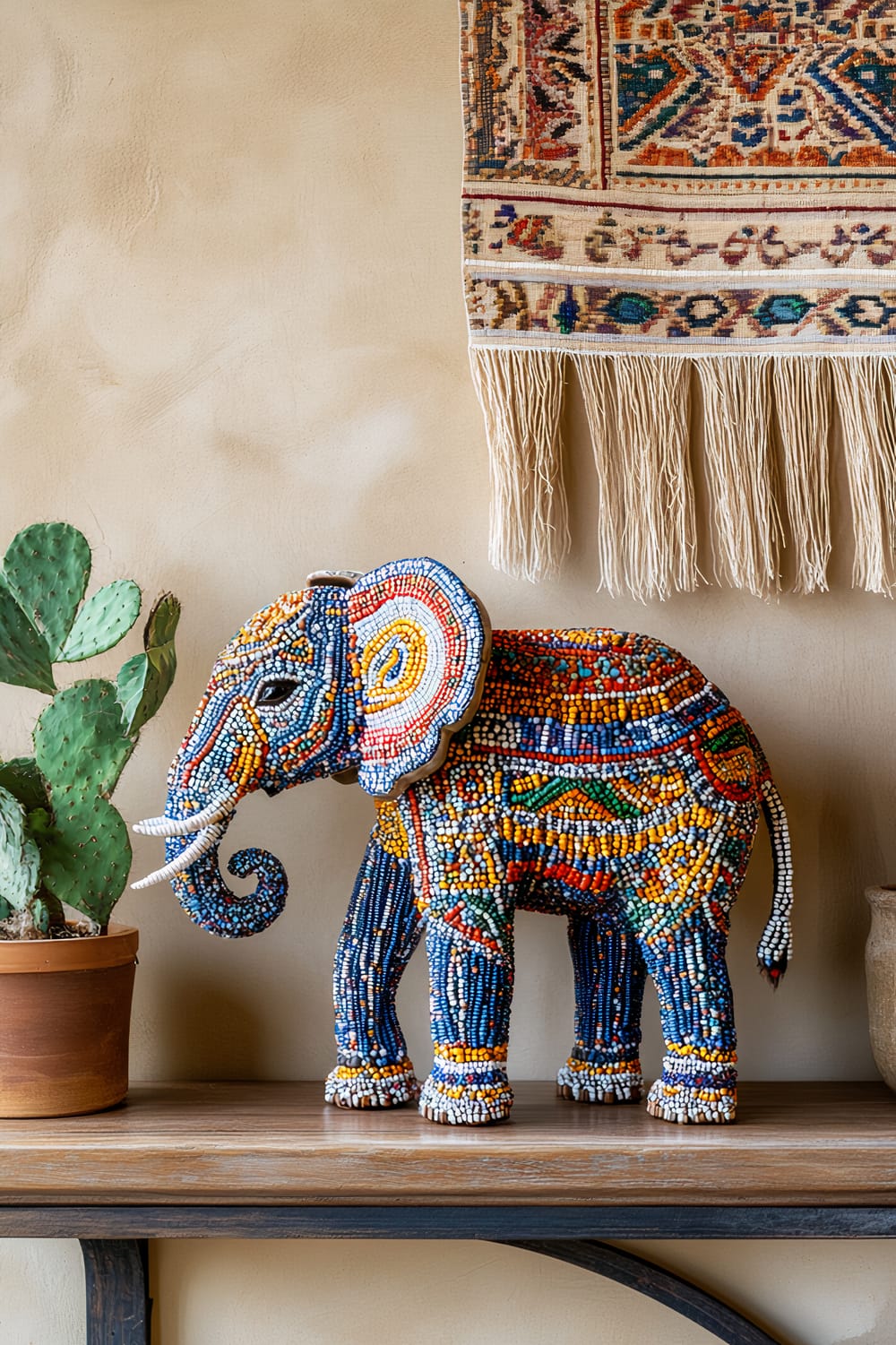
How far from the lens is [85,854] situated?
892 mm

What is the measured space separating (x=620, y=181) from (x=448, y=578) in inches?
17.1

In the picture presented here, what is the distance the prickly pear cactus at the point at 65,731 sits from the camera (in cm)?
89

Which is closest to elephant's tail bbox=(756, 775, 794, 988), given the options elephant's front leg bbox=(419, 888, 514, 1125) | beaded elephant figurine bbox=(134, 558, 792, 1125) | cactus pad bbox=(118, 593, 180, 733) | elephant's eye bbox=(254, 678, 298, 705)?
beaded elephant figurine bbox=(134, 558, 792, 1125)

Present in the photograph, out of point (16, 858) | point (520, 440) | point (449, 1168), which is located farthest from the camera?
point (520, 440)

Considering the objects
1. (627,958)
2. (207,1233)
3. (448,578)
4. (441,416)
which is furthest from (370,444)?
(207,1233)

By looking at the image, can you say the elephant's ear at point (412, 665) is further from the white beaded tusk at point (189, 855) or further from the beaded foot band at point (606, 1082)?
the beaded foot band at point (606, 1082)

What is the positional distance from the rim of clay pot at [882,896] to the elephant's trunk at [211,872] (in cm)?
45

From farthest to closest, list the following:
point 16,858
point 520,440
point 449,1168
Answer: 1. point 520,440
2. point 16,858
3. point 449,1168

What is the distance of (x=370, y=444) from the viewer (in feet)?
3.51

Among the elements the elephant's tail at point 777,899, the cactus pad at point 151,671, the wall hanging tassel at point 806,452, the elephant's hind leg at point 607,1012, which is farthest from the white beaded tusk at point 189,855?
the wall hanging tassel at point 806,452

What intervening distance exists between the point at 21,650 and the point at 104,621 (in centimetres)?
7

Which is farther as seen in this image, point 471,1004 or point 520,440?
point 520,440

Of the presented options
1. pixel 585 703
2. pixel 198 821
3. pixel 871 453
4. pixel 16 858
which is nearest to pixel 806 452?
pixel 871 453

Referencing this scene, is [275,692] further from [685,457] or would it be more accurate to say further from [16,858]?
[685,457]
